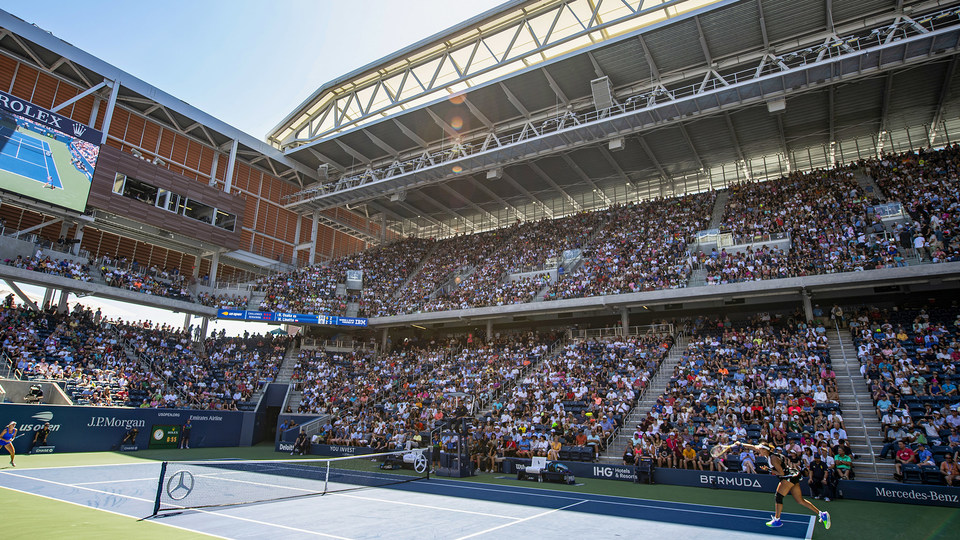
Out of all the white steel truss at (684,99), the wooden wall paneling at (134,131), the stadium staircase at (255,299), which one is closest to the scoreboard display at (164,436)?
the stadium staircase at (255,299)

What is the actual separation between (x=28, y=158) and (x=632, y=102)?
112 ft

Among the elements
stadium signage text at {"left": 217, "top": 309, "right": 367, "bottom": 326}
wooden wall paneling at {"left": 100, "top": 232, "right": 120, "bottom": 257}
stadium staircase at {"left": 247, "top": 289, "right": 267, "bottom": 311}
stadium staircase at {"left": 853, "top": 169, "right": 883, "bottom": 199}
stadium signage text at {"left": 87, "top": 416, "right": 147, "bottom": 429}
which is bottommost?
stadium signage text at {"left": 87, "top": 416, "right": 147, "bottom": 429}

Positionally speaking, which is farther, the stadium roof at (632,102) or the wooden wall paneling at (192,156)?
the wooden wall paneling at (192,156)

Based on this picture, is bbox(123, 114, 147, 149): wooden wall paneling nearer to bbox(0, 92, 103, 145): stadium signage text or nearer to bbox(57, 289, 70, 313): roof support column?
bbox(0, 92, 103, 145): stadium signage text

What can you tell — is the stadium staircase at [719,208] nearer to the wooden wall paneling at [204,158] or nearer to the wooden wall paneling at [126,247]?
the wooden wall paneling at [204,158]

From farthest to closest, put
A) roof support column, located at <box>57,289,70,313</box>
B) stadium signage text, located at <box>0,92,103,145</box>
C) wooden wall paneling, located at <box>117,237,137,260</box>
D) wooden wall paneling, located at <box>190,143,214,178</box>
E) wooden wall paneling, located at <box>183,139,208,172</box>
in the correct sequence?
wooden wall paneling, located at <box>190,143,214,178</box> < wooden wall paneling, located at <box>183,139,208,172</box> < wooden wall paneling, located at <box>117,237,137,260</box> < roof support column, located at <box>57,289,70,313</box> < stadium signage text, located at <box>0,92,103,145</box>

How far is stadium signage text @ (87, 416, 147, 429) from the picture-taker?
2256cm

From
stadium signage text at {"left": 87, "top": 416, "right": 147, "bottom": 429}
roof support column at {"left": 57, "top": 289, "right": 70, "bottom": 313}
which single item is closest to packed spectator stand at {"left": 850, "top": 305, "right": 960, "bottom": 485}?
stadium signage text at {"left": 87, "top": 416, "right": 147, "bottom": 429}

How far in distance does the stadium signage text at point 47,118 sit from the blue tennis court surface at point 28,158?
131 cm

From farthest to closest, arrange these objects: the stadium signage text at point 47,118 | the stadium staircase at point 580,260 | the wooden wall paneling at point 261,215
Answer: the wooden wall paneling at point 261,215, the stadium staircase at point 580,260, the stadium signage text at point 47,118

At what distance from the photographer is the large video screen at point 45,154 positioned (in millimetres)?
26953

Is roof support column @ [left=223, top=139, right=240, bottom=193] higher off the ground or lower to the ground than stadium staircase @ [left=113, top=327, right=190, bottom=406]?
higher

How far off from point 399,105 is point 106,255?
75.0 feet

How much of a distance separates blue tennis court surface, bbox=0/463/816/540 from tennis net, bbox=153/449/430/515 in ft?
1.64
